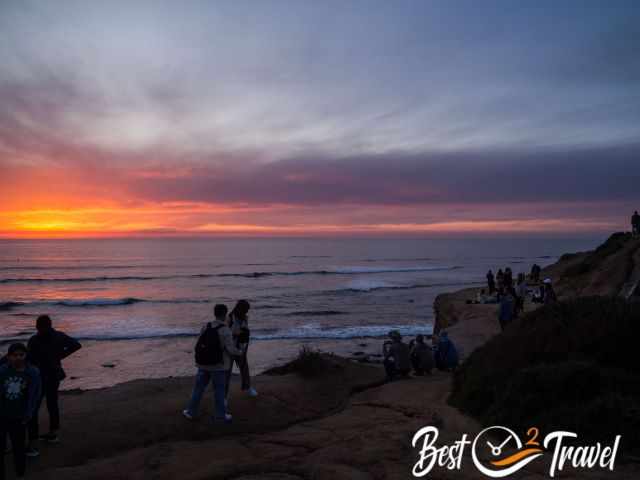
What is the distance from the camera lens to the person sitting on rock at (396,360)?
1148 centimetres

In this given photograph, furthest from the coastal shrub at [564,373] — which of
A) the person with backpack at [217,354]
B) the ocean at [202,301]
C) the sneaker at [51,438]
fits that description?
the ocean at [202,301]

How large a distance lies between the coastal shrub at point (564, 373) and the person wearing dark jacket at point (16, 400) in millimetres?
5959

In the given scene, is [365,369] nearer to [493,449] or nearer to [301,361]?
[301,361]

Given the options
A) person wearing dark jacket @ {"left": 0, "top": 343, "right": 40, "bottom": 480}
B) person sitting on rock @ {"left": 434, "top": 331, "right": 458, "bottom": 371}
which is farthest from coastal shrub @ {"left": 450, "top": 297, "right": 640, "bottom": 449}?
person wearing dark jacket @ {"left": 0, "top": 343, "right": 40, "bottom": 480}

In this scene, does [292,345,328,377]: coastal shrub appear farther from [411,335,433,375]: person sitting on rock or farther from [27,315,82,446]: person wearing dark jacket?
[27,315,82,446]: person wearing dark jacket

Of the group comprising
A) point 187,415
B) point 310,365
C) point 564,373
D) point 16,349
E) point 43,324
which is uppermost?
point 43,324

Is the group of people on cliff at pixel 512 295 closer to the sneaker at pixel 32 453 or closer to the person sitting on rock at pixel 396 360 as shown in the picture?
the person sitting on rock at pixel 396 360

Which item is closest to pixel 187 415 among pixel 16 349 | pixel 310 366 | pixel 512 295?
pixel 16 349

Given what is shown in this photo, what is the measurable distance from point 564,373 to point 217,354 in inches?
195

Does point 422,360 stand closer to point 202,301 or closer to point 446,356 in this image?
point 446,356

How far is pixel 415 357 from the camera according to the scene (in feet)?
39.3

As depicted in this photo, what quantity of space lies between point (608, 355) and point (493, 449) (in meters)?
2.81

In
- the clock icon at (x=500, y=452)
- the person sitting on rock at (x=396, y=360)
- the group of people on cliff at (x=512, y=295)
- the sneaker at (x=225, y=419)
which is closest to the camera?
the clock icon at (x=500, y=452)

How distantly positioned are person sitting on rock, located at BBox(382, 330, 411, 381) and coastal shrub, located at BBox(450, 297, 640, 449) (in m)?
2.24
